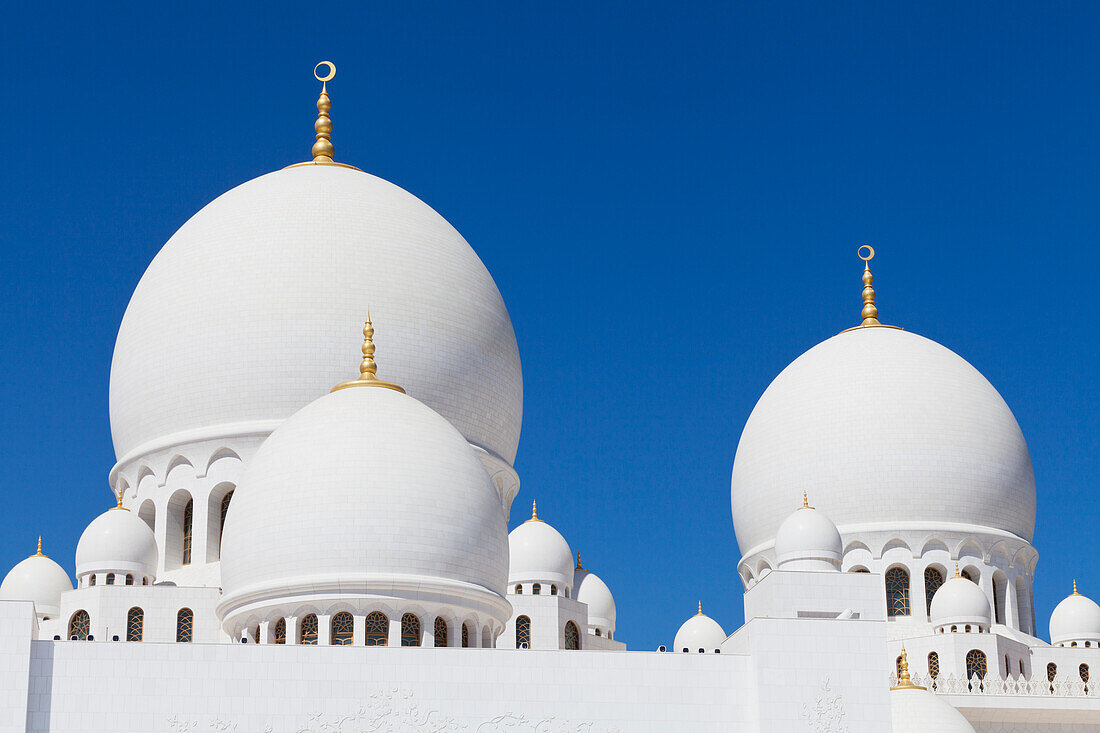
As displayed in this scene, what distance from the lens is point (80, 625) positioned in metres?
31.4

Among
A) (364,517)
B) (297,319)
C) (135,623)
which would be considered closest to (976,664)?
(364,517)

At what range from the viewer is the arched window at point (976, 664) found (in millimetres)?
36500

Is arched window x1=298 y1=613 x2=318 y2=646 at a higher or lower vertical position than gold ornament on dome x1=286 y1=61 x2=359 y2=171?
lower

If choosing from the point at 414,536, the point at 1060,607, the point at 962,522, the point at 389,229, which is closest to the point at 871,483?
the point at 962,522

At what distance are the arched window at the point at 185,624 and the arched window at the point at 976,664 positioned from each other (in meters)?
16.7

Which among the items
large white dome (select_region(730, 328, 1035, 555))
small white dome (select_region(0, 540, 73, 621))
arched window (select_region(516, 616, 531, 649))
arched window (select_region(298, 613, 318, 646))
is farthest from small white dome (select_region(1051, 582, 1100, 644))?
small white dome (select_region(0, 540, 73, 621))

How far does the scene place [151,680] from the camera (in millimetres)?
24844

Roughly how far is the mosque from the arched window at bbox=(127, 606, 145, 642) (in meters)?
0.04

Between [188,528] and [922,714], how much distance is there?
14.6m

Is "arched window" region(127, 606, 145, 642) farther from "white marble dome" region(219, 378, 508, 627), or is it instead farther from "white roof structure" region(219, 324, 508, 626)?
"white marble dome" region(219, 378, 508, 627)

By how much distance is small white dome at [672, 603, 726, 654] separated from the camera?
4038cm

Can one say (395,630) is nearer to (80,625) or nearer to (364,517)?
(364,517)

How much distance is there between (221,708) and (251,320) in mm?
10729

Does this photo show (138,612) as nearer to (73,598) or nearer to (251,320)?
(73,598)
